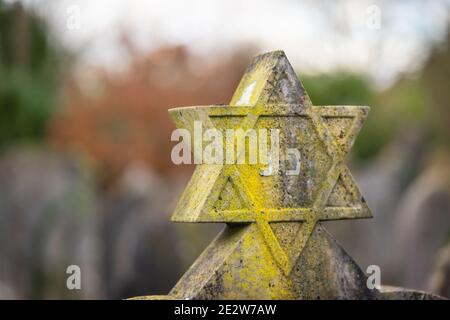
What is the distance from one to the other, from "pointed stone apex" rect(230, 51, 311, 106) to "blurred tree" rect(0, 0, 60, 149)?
2359 cm

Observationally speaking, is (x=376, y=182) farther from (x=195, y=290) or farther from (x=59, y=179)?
(x=195, y=290)

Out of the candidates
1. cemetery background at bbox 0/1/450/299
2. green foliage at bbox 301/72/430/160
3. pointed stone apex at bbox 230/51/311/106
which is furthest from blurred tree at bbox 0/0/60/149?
pointed stone apex at bbox 230/51/311/106

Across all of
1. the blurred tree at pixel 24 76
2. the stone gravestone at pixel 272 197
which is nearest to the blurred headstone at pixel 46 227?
the blurred tree at pixel 24 76

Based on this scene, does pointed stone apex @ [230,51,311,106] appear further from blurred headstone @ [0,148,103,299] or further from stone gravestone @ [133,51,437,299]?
blurred headstone @ [0,148,103,299]

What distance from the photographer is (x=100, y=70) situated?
35.0 metres

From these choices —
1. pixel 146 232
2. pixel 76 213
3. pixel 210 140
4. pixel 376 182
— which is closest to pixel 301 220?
pixel 210 140

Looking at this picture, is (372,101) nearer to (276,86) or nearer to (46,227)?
(46,227)

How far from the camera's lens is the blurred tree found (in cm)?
2961

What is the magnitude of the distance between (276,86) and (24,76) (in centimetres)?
2620

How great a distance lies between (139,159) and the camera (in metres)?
34.8

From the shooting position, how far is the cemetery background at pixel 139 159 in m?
16.2

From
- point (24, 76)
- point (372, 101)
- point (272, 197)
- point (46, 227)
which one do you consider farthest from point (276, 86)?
point (24, 76)

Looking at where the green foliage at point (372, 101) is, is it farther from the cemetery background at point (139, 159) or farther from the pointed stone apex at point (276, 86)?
the pointed stone apex at point (276, 86)

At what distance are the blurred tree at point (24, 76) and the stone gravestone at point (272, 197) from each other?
77.7ft
